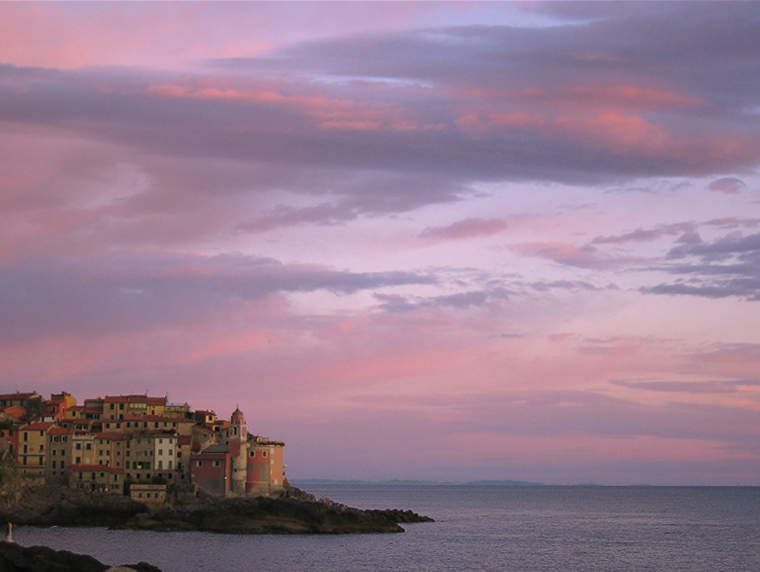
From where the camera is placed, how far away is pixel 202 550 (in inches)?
4481

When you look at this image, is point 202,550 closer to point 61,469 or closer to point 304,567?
point 304,567

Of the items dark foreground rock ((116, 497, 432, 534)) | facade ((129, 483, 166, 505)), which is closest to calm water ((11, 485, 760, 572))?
dark foreground rock ((116, 497, 432, 534))

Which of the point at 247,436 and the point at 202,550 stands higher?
the point at 247,436

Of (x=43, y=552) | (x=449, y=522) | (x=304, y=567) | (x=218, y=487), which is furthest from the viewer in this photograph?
(x=449, y=522)

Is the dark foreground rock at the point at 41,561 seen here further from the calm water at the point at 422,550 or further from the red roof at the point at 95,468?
the red roof at the point at 95,468

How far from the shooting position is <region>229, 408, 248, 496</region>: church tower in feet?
489

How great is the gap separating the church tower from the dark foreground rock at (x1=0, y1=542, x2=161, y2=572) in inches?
2966

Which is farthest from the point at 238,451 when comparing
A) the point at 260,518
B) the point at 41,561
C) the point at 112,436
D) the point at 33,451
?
the point at 41,561

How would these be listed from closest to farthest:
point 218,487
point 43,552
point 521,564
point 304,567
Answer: point 43,552
point 304,567
point 521,564
point 218,487

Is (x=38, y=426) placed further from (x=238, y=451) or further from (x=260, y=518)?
(x=260, y=518)

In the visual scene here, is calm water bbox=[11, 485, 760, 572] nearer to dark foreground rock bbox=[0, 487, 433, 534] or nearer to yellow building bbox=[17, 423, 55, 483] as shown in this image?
dark foreground rock bbox=[0, 487, 433, 534]

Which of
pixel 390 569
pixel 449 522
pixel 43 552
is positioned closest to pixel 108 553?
pixel 390 569

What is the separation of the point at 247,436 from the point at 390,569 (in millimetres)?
53547

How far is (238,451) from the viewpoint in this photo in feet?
492
